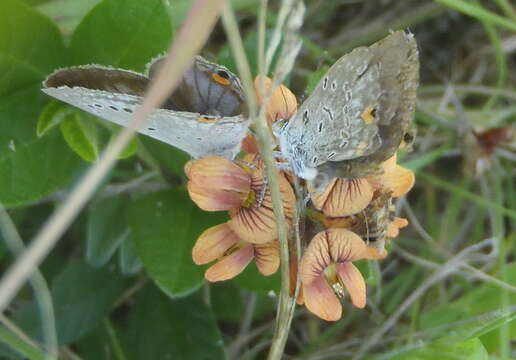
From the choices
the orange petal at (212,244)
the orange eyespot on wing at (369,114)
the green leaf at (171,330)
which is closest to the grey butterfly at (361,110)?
the orange eyespot on wing at (369,114)

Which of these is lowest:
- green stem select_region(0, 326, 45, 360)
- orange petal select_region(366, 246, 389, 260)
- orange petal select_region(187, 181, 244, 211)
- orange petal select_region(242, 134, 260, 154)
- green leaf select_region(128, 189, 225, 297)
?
green stem select_region(0, 326, 45, 360)

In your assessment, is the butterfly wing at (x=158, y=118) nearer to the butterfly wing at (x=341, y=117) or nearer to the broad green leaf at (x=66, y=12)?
the butterfly wing at (x=341, y=117)

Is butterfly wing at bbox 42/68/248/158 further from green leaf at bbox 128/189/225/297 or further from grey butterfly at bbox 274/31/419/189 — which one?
green leaf at bbox 128/189/225/297

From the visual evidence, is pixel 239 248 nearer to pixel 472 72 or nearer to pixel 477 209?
pixel 477 209

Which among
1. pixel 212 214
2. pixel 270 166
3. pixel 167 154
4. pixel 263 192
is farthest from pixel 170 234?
pixel 270 166

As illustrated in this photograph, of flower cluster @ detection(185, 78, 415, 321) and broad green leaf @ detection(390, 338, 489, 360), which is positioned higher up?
flower cluster @ detection(185, 78, 415, 321)

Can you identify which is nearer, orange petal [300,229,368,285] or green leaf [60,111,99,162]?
orange petal [300,229,368,285]

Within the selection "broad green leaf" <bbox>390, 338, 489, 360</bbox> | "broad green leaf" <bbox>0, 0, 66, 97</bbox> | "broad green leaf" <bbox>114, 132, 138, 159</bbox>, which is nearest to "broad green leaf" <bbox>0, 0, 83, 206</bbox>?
"broad green leaf" <bbox>0, 0, 66, 97</bbox>
